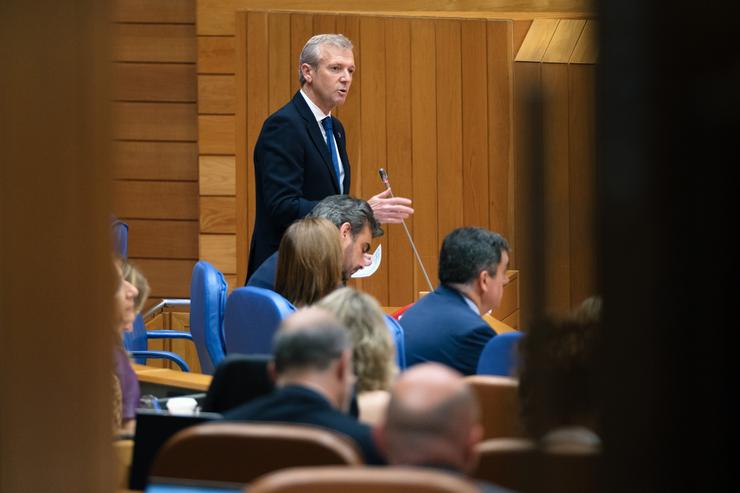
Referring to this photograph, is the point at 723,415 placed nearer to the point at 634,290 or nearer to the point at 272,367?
the point at 634,290

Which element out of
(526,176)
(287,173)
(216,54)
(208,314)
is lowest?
(208,314)

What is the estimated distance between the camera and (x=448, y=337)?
352 centimetres

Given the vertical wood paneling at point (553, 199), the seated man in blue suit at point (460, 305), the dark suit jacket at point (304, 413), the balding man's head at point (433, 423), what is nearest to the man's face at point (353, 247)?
the seated man in blue suit at point (460, 305)

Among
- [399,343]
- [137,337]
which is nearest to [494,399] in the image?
[399,343]

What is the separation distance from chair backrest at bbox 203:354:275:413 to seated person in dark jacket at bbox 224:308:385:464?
1.24 ft

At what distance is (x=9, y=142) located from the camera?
164 cm

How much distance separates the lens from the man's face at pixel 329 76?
472 centimetres

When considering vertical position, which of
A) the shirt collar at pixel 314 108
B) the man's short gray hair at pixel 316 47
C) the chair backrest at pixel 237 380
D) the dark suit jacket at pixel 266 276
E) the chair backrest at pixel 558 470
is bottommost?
the chair backrest at pixel 237 380

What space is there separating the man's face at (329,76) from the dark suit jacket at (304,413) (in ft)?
8.95

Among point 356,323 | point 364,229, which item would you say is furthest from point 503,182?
point 356,323

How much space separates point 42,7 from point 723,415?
0.94 metres

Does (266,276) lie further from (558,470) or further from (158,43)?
(158,43)

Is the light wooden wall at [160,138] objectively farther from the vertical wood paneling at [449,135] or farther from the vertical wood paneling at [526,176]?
the vertical wood paneling at [526,176]

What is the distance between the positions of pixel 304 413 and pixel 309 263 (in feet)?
5.18
